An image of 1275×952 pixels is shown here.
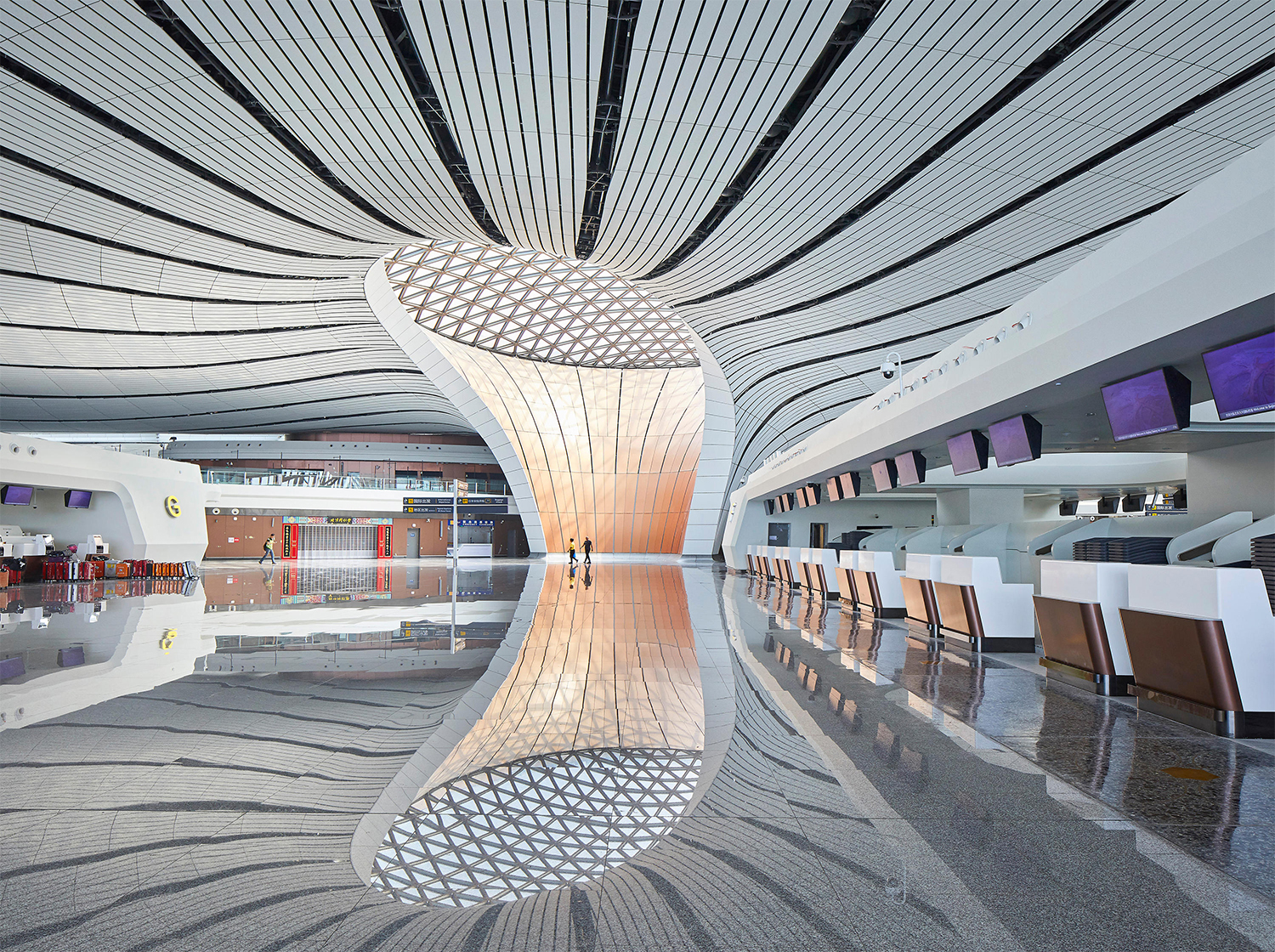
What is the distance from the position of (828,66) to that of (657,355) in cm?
3291

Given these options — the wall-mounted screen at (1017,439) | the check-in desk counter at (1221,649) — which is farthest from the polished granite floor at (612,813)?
the wall-mounted screen at (1017,439)

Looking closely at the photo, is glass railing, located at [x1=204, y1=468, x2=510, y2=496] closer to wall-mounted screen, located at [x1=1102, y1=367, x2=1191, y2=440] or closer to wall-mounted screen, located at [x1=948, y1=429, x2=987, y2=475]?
wall-mounted screen, located at [x1=948, y1=429, x2=987, y2=475]

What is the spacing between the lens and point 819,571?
1780 cm

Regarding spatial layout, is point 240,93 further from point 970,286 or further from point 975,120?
point 970,286

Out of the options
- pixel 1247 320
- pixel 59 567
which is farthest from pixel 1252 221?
pixel 59 567

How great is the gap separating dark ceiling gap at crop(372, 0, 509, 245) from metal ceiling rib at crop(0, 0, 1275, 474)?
117mm

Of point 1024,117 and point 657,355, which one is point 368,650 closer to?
point 1024,117

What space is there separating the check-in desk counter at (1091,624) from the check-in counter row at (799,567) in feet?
30.9

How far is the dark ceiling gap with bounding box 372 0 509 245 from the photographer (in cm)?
1016

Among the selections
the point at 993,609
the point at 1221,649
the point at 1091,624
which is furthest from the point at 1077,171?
the point at 1221,649

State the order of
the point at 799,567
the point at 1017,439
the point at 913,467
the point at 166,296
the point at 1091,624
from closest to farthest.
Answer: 1. the point at 1091,624
2. the point at 1017,439
3. the point at 913,467
4. the point at 799,567
5. the point at 166,296

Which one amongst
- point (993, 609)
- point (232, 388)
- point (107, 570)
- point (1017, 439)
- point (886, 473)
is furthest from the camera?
point (232, 388)

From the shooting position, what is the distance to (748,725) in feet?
16.9

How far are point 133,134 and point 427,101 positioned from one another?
5301 mm
